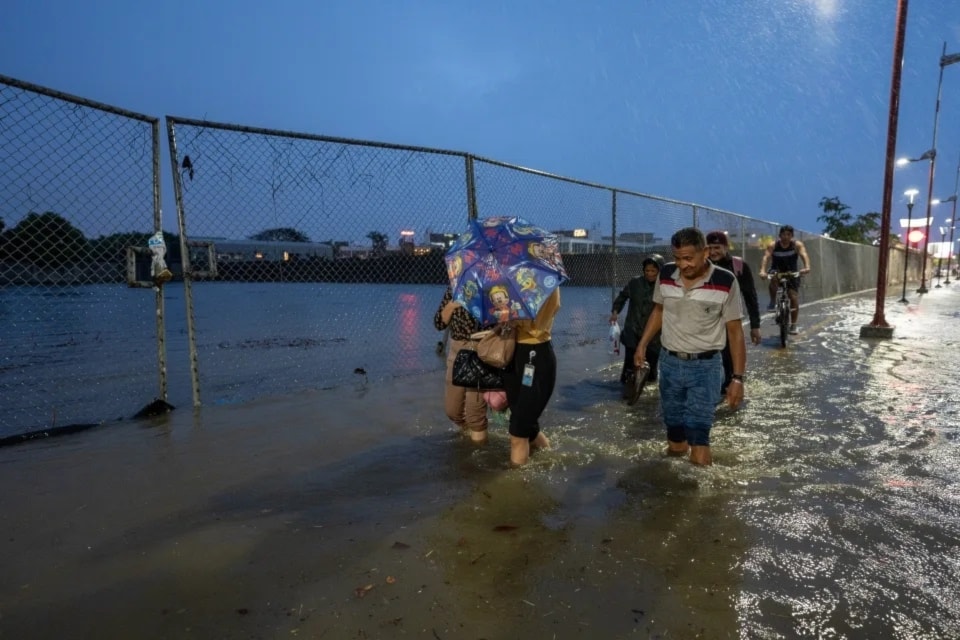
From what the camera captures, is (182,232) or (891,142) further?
(891,142)

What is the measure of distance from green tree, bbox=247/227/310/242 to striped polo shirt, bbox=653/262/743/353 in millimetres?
4467

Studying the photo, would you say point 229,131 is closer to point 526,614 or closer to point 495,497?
point 495,497

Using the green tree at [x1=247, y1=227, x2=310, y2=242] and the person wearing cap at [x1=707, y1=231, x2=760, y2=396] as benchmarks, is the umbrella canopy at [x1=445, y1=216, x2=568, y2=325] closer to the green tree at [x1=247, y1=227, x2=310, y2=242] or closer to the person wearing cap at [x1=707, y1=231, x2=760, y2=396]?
the person wearing cap at [x1=707, y1=231, x2=760, y2=396]

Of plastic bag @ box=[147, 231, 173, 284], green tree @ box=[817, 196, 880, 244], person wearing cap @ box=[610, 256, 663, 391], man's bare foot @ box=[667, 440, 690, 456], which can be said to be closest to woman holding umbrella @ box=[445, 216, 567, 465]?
man's bare foot @ box=[667, 440, 690, 456]

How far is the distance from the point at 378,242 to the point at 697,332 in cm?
483

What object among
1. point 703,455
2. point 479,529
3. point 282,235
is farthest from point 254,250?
point 703,455

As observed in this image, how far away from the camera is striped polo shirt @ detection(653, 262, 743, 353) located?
3.88 m

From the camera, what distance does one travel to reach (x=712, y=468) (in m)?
4.07

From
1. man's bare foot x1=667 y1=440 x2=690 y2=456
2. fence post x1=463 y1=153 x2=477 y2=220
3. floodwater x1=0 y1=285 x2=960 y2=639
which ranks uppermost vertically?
fence post x1=463 y1=153 x2=477 y2=220

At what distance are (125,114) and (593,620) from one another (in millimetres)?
5050

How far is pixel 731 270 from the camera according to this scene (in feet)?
19.1

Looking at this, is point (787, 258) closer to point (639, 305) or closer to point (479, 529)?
point (639, 305)

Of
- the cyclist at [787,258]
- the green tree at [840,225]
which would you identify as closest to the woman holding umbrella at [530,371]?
the cyclist at [787,258]

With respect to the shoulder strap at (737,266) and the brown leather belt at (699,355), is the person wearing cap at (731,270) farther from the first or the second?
the brown leather belt at (699,355)
